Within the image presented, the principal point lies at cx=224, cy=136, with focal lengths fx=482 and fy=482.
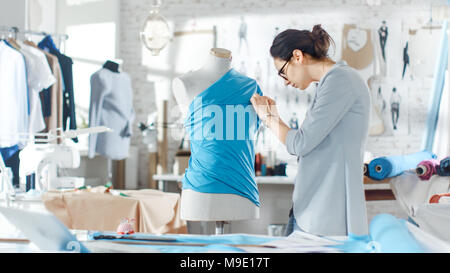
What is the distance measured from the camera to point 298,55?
5.24 ft

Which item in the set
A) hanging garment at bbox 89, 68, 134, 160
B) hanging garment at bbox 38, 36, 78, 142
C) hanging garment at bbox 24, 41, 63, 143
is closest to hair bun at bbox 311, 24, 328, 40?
hanging garment at bbox 24, 41, 63, 143

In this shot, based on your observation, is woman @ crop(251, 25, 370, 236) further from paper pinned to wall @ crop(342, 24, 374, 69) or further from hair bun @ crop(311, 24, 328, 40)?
paper pinned to wall @ crop(342, 24, 374, 69)

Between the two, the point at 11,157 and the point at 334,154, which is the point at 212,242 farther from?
the point at 11,157

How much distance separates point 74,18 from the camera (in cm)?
496

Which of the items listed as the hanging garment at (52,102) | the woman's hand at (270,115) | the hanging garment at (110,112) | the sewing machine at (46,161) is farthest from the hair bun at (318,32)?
the hanging garment at (110,112)

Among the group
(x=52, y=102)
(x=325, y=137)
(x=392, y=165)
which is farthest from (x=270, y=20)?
(x=325, y=137)

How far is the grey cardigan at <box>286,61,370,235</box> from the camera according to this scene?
1496mm

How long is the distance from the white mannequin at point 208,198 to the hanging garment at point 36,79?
6.60ft

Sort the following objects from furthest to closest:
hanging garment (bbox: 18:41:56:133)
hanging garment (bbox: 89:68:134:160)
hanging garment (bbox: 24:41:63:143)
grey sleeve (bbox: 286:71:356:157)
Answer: hanging garment (bbox: 89:68:134:160) < hanging garment (bbox: 24:41:63:143) < hanging garment (bbox: 18:41:56:133) < grey sleeve (bbox: 286:71:356:157)

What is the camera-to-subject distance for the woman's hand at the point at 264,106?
168cm

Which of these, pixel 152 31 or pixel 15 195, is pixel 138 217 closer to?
pixel 15 195

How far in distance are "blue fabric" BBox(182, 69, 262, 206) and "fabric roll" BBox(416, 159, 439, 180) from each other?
1.35m

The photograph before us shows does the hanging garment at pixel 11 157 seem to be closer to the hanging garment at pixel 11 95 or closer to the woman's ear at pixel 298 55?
the hanging garment at pixel 11 95
